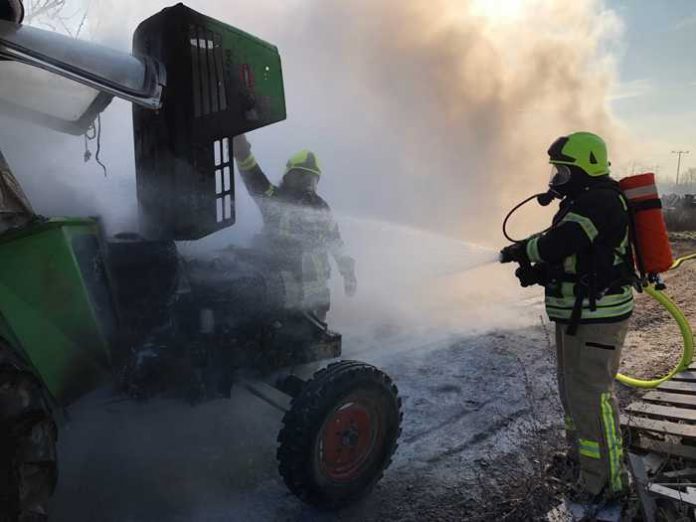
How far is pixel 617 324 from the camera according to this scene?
3270mm

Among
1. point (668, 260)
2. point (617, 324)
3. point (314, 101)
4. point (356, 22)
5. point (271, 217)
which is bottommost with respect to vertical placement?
point (617, 324)

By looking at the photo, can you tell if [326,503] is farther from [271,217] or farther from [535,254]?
[271,217]

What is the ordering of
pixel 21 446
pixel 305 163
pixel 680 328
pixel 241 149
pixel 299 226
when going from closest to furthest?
1. pixel 21 446
2. pixel 680 328
3. pixel 241 149
4. pixel 299 226
5. pixel 305 163

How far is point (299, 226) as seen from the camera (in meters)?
5.11

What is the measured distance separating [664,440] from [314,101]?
406 inches

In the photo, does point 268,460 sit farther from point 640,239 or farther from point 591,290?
point 640,239

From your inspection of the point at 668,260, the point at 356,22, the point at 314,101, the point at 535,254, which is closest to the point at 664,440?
the point at 668,260

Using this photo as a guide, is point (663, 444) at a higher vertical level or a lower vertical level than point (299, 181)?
lower

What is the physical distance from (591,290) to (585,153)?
2.82ft

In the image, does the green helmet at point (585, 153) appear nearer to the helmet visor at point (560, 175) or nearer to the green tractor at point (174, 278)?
the helmet visor at point (560, 175)

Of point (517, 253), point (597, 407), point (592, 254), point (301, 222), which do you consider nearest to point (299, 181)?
point (301, 222)

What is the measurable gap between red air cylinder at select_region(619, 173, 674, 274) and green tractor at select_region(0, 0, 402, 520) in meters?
1.83

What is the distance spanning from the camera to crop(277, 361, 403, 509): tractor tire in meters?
3.00

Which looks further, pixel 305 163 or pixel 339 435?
pixel 305 163
